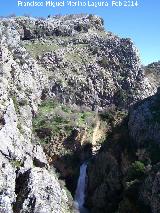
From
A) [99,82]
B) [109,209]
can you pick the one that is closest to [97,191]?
[109,209]

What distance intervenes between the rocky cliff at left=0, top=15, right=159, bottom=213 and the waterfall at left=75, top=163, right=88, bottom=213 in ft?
3.68

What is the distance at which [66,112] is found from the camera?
299 feet

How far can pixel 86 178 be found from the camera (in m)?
79.1

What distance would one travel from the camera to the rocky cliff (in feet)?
200

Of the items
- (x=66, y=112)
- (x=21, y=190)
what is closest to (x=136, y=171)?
(x=21, y=190)

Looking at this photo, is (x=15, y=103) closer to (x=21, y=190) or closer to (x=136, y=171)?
(x=21, y=190)

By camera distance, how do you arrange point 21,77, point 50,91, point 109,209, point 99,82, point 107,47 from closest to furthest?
point 109,209 → point 21,77 → point 50,91 → point 99,82 → point 107,47

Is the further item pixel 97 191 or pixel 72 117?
pixel 72 117

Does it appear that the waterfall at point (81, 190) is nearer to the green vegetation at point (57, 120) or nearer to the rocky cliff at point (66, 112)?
the rocky cliff at point (66, 112)

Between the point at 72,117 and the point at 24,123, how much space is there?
14.8 meters

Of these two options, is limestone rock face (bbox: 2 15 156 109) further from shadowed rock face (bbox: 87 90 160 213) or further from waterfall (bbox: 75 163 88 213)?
waterfall (bbox: 75 163 88 213)

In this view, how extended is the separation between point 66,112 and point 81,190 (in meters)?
18.5

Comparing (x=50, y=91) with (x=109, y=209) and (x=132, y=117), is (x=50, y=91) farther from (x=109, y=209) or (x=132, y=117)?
(x=109, y=209)

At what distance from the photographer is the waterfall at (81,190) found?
7254cm
